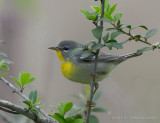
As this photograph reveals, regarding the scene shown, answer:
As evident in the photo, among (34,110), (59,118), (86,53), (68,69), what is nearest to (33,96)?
(34,110)

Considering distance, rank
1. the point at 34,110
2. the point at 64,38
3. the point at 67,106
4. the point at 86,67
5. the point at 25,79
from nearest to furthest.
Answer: the point at 34,110, the point at 67,106, the point at 25,79, the point at 86,67, the point at 64,38

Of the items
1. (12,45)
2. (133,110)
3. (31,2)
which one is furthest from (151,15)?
(31,2)

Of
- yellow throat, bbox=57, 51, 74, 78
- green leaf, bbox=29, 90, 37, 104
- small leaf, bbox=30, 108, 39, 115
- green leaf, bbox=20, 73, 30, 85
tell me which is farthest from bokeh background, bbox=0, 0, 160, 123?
small leaf, bbox=30, 108, 39, 115

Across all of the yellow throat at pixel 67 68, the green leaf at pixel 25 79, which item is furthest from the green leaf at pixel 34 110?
the yellow throat at pixel 67 68

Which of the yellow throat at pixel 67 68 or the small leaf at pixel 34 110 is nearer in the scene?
the small leaf at pixel 34 110

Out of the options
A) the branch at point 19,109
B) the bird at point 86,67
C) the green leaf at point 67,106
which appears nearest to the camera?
the branch at point 19,109

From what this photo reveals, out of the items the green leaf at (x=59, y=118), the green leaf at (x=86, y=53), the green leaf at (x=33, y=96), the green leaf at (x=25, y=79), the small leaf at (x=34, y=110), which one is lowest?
the green leaf at (x=59, y=118)

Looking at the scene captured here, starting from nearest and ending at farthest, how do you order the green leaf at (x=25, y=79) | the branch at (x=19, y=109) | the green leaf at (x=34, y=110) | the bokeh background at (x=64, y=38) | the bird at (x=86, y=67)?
the branch at (x=19, y=109)
the green leaf at (x=34, y=110)
the green leaf at (x=25, y=79)
the bird at (x=86, y=67)
the bokeh background at (x=64, y=38)

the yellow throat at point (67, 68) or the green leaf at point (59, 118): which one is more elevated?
the green leaf at point (59, 118)

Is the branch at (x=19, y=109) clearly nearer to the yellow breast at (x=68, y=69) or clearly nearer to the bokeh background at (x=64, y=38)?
the yellow breast at (x=68, y=69)

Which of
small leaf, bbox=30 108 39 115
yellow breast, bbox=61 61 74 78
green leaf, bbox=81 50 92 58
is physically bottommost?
yellow breast, bbox=61 61 74 78

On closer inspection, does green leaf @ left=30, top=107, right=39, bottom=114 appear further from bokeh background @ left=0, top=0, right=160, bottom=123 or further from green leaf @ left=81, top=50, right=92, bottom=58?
bokeh background @ left=0, top=0, right=160, bottom=123

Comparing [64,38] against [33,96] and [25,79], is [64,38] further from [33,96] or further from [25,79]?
[33,96]

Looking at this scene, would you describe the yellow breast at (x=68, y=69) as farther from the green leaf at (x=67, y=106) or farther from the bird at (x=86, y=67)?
the green leaf at (x=67, y=106)
